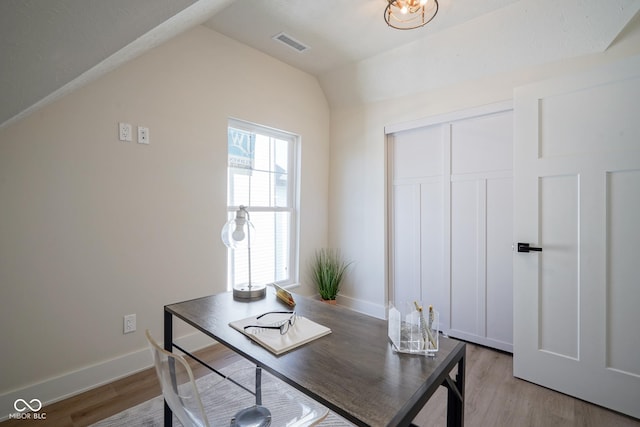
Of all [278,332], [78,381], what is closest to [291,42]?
[278,332]

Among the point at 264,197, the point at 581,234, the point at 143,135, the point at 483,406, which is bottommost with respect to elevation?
the point at 483,406

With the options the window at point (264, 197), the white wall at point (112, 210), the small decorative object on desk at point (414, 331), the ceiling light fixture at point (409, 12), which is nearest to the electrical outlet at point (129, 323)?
the white wall at point (112, 210)

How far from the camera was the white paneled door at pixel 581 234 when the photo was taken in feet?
5.66

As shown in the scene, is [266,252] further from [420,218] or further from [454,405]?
[454,405]

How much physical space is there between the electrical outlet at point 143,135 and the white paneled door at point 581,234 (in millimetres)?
2683

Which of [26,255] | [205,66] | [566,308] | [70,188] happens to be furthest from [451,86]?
[26,255]

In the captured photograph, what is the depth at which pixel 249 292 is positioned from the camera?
63.5 inches

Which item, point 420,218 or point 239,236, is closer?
point 239,236

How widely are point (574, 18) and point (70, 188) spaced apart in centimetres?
350

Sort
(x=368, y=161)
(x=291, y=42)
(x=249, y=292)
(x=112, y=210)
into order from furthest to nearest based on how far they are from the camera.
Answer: (x=368, y=161) → (x=291, y=42) → (x=112, y=210) → (x=249, y=292)

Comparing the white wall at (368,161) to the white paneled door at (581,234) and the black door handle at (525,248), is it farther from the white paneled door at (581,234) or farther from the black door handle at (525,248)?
the black door handle at (525,248)

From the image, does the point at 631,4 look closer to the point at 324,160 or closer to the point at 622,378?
the point at 622,378

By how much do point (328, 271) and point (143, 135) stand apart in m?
2.19

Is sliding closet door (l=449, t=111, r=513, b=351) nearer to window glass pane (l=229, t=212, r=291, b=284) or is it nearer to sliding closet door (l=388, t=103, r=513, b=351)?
sliding closet door (l=388, t=103, r=513, b=351)
